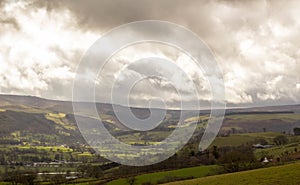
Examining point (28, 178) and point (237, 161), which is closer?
point (237, 161)

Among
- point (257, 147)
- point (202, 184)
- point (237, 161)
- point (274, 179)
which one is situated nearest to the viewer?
point (274, 179)

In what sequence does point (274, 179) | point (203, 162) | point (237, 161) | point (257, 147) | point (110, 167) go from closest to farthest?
point (274, 179), point (237, 161), point (203, 162), point (110, 167), point (257, 147)

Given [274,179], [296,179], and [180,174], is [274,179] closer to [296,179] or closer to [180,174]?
[296,179]

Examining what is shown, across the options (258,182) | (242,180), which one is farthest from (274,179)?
(242,180)

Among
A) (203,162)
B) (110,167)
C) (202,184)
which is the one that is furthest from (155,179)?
(110,167)

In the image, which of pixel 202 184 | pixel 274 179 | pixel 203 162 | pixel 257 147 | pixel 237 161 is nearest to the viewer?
pixel 274 179

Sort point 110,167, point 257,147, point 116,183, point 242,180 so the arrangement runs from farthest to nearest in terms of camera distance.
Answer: point 257,147, point 110,167, point 116,183, point 242,180

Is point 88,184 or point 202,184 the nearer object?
point 202,184

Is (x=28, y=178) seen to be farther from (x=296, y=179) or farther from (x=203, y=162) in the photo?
(x=296, y=179)

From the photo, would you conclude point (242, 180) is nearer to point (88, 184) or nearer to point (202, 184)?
point (202, 184)
